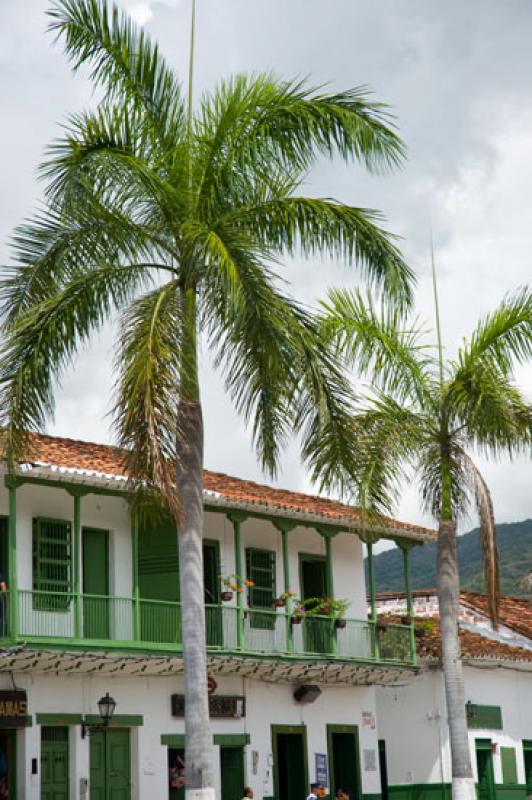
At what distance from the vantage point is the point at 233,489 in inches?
998

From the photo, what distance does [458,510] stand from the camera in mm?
22609

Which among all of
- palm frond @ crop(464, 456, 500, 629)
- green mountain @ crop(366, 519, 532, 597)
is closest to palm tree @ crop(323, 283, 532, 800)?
palm frond @ crop(464, 456, 500, 629)

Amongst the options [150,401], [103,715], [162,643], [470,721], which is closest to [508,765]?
[470,721]

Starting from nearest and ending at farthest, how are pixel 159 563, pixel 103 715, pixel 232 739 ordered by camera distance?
pixel 103 715 → pixel 159 563 → pixel 232 739

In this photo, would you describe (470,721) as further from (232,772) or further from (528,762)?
(232,772)

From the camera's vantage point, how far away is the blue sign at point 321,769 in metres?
25.9

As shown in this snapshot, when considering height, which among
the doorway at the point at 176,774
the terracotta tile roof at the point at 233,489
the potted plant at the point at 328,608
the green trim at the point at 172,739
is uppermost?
the terracotta tile roof at the point at 233,489

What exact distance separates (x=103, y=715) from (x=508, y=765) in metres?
11.7

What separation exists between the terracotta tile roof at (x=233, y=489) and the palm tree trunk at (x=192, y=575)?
144 inches

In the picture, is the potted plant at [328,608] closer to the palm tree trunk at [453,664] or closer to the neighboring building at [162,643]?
the neighboring building at [162,643]

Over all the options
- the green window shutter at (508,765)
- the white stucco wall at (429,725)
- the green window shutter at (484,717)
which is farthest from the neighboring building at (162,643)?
the green window shutter at (508,765)

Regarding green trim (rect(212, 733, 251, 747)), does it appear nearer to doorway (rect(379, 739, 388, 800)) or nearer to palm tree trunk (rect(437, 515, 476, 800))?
palm tree trunk (rect(437, 515, 476, 800))

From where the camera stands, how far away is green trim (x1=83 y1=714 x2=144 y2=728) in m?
21.6

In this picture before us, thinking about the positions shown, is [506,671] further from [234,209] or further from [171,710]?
[234,209]
